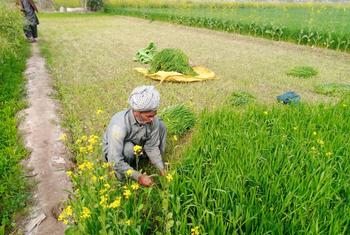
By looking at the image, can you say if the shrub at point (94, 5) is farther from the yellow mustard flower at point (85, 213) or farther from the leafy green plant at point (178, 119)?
the yellow mustard flower at point (85, 213)

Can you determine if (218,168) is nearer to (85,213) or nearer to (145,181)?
(145,181)

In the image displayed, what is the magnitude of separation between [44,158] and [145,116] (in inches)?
60.8

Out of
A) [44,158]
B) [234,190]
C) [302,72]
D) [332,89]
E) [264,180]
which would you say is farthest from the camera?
[302,72]

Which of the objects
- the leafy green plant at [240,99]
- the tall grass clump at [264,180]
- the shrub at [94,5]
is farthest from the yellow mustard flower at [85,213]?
the shrub at [94,5]

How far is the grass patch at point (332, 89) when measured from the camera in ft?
21.9

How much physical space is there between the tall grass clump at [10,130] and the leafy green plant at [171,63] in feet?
8.77

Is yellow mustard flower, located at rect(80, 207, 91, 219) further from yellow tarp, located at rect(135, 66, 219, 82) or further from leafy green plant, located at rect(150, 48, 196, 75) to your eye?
leafy green plant, located at rect(150, 48, 196, 75)

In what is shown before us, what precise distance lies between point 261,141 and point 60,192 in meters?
1.96

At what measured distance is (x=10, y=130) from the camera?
4793 mm

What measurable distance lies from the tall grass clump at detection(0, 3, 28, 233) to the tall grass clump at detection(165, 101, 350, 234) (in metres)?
1.62

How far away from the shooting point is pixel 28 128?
4.85 metres

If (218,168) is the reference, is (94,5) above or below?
above

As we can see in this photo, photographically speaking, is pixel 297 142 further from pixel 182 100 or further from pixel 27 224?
pixel 182 100

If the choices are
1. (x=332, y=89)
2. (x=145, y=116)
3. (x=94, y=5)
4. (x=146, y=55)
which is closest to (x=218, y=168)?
(x=145, y=116)
